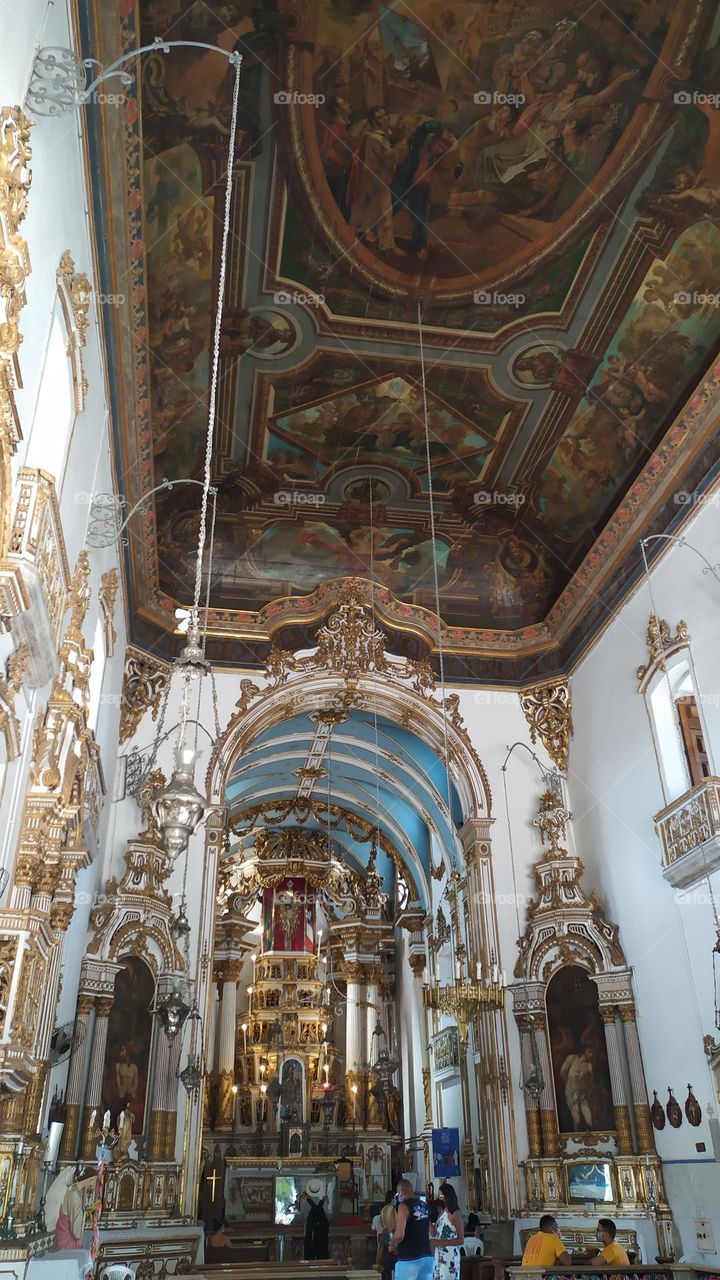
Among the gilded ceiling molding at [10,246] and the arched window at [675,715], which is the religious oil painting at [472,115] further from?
the gilded ceiling molding at [10,246]

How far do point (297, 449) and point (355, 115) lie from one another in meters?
5.97

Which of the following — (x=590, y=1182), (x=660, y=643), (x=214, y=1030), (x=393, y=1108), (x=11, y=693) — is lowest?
(x=590, y=1182)

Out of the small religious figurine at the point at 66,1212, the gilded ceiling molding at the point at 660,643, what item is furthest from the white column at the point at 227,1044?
the small religious figurine at the point at 66,1212

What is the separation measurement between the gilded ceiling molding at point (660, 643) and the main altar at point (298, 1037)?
13493mm

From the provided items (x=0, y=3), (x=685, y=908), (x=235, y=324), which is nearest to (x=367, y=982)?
(x=685, y=908)

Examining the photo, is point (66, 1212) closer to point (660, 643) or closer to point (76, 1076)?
point (76, 1076)

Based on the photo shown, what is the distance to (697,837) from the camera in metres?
12.0

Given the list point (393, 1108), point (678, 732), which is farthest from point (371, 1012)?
point (678, 732)

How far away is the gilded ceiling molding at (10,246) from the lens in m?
5.64

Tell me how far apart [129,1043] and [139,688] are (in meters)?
5.73

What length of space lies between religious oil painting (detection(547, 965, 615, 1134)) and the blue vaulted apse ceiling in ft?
13.4

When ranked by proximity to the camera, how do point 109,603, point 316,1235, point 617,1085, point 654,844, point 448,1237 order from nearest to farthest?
1. point 448,1237
2. point 109,603
3. point 654,844
4. point 617,1085
5. point 316,1235

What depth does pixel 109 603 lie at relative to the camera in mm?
13344

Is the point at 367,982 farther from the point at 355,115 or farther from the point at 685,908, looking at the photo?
the point at 355,115
